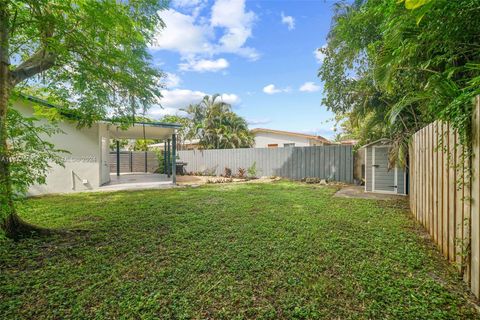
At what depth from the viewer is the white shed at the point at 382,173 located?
6.42 m

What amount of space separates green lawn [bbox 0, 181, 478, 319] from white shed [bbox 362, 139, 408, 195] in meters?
2.73

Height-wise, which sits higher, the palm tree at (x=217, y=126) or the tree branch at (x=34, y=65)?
the palm tree at (x=217, y=126)

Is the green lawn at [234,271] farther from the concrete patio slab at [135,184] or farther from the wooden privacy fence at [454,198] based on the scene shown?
the concrete patio slab at [135,184]

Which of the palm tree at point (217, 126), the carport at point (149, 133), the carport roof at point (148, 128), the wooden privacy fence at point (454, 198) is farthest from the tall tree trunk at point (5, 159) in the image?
the palm tree at point (217, 126)

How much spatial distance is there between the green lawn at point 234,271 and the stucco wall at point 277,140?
15.0 meters

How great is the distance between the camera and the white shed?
21.1 ft

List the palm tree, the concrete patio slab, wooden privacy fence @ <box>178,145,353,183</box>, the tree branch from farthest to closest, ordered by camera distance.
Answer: the palm tree
wooden privacy fence @ <box>178,145,353,183</box>
the concrete patio slab
the tree branch

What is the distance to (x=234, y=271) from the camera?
2340 millimetres

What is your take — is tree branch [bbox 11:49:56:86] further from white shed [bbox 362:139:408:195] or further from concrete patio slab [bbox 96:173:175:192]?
white shed [bbox 362:139:408:195]

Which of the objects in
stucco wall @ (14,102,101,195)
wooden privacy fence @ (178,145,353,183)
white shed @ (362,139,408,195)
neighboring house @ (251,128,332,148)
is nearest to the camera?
white shed @ (362,139,408,195)

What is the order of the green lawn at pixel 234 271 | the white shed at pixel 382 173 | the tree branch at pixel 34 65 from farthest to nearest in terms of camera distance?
the white shed at pixel 382 173, the tree branch at pixel 34 65, the green lawn at pixel 234 271

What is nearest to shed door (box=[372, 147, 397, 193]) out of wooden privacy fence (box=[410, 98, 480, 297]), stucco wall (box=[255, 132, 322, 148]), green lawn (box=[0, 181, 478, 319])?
green lawn (box=[0, 181, 478, 319])

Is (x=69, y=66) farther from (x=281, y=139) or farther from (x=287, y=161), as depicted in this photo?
(x=281, y=139)

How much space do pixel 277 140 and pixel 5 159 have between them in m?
17.8
